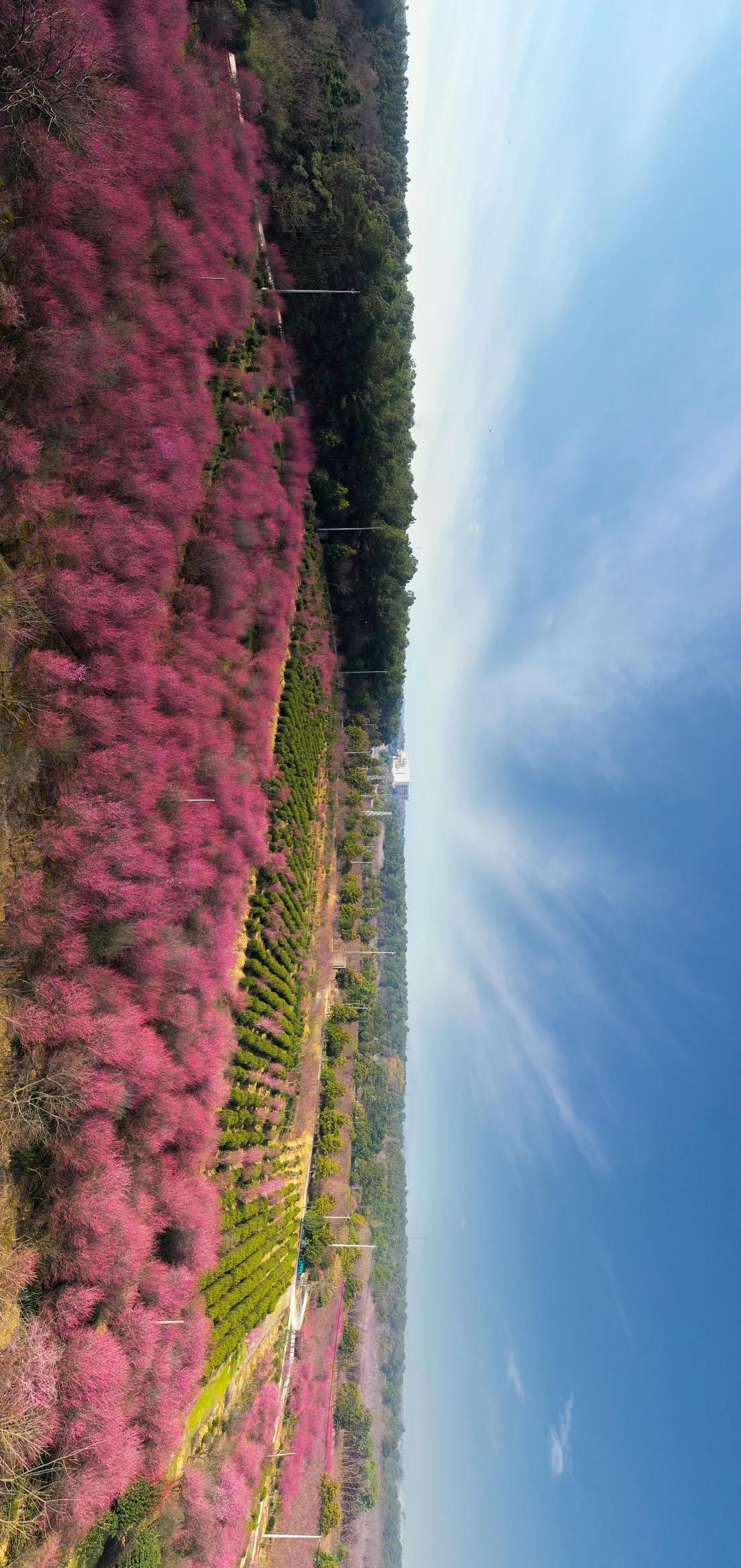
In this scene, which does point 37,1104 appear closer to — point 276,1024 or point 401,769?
point 276,1024

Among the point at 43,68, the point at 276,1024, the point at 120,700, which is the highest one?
the point at 43,68

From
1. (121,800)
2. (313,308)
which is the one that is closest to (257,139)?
(313,308)

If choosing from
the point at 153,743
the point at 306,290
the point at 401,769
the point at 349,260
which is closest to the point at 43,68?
the point at 306,290

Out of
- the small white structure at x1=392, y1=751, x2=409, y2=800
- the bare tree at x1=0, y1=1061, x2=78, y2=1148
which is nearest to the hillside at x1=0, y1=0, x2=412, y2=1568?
the bare tree at x1=0, y1=1061, x2=78, y2=1148

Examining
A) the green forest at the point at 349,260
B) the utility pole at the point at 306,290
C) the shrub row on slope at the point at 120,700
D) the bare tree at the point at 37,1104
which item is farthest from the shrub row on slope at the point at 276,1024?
the utility pole at the point at 306,290

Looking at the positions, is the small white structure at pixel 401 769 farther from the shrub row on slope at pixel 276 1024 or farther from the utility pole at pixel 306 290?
the utility pole at pixel 306 290

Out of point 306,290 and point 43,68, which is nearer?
point 43,68

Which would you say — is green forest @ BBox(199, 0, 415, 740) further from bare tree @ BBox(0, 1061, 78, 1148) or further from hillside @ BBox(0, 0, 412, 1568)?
bare tree @ BBox(0, 1061, 78, 1148)

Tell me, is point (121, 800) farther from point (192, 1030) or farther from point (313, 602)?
point (313, 602)

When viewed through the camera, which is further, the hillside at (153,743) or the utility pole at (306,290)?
the utility pole at (306,290)
